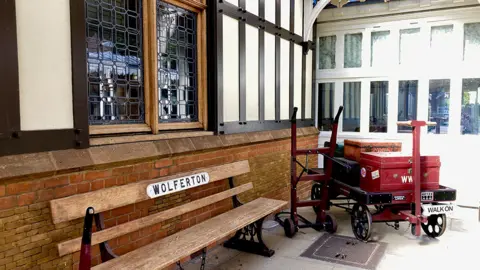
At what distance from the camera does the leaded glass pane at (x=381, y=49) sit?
7445 mm

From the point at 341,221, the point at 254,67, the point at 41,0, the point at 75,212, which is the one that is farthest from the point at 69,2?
the point at 341,221

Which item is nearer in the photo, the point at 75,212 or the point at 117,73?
the point at 75,212

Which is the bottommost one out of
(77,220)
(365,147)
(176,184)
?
(77,220)

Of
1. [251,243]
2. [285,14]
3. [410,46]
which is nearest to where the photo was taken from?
[251,243]

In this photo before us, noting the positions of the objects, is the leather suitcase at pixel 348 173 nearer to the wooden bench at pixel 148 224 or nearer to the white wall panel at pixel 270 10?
the wooden bench at pixel 148 224

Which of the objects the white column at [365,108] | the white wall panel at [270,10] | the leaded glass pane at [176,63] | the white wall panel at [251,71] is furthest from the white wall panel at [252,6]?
the white column at [365,108]

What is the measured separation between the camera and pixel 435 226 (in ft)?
16.7

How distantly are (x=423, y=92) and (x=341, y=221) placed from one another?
128 inches

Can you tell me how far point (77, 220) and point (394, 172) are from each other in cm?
388

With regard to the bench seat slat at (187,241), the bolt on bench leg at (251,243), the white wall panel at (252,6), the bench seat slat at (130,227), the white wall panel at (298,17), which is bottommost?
the bolt on bench leg at (251,243)

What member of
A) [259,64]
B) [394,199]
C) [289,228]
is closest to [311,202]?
[289,228]

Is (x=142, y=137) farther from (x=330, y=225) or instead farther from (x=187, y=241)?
(x=330, y=225)

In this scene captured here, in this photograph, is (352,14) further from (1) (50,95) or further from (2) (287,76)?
(1) (50,95)

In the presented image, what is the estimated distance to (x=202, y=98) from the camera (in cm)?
454
